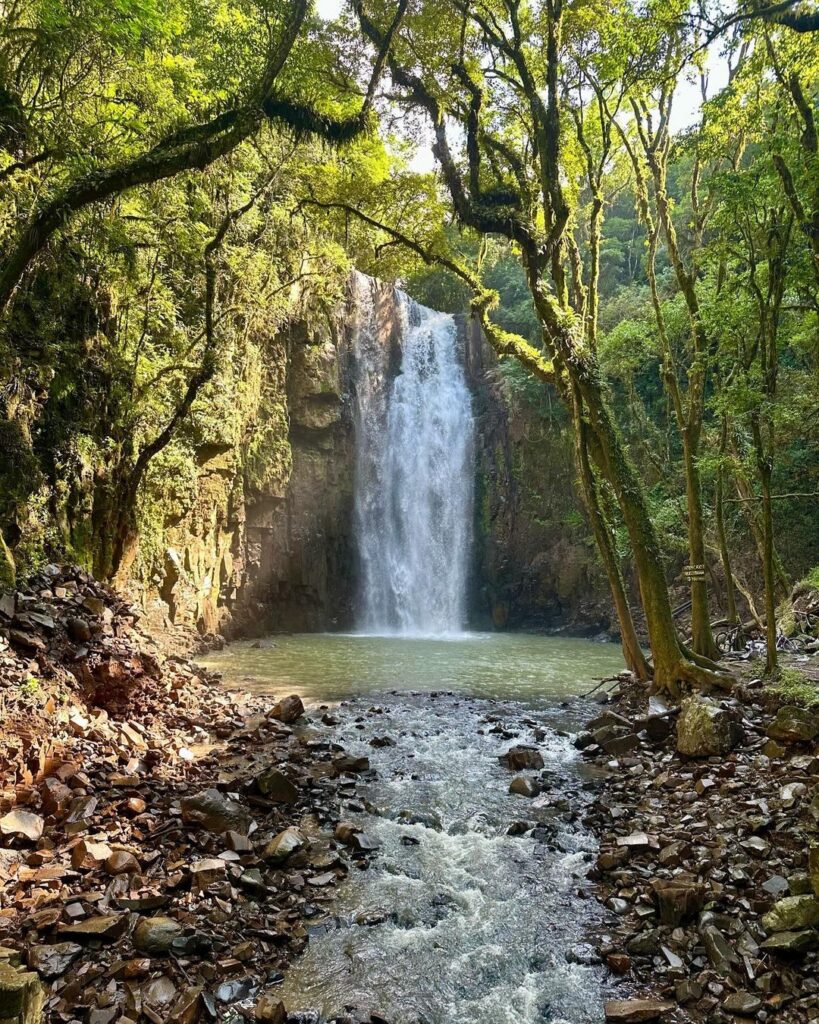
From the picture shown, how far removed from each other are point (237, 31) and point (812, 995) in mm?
12304

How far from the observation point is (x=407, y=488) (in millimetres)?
26453

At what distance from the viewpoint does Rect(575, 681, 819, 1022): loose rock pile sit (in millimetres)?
3428

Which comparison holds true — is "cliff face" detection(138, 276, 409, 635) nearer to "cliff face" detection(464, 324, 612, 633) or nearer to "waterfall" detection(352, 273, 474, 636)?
"waterfall" detection(352, 273, 474, 636)

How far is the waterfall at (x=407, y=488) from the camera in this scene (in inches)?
1005

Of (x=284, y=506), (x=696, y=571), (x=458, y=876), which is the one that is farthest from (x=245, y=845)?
(x=284, y=506)

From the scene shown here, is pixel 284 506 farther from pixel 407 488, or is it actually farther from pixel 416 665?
pixel 416 665

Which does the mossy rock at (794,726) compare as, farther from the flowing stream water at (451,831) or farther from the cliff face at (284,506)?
the cliff face at (284,506)

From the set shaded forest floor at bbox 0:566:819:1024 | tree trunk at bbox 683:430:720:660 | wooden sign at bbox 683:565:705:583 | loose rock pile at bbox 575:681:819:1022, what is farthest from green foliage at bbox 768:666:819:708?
wooden sign at bbox 683:565:705:583

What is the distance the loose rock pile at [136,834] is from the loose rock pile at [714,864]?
220 cm

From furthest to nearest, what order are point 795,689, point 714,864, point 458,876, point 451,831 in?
point 795,689, point 451,831, point 458,876, point 714,864

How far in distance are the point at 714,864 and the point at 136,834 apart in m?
4.48

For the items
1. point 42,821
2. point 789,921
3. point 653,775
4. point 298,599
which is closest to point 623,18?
point 653,775

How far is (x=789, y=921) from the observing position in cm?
364

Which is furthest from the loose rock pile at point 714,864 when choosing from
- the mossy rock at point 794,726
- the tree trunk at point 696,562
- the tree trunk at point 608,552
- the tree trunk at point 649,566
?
the tree trunk at point 696,562
